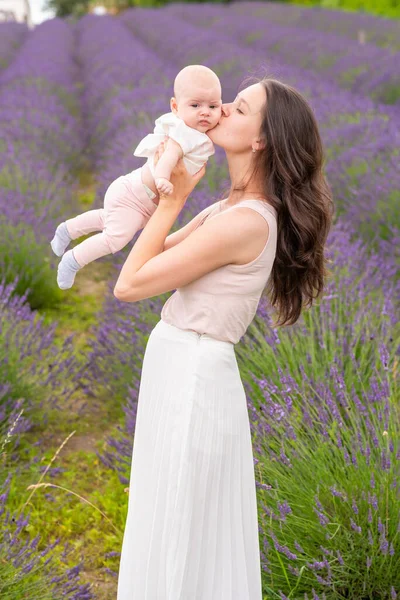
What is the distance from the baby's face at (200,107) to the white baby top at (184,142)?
0.7 inches

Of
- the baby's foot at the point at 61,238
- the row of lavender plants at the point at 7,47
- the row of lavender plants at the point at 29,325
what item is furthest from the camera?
the row of lavender plants at the point at 7,47

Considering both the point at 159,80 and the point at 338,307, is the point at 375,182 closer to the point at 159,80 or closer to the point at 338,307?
the point at 338,307

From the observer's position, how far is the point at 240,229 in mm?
1845

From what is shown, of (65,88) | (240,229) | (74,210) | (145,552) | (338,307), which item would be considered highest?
(240,229)

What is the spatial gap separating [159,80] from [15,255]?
481cm

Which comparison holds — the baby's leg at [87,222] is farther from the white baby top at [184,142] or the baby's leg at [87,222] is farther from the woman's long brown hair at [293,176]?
the woman's long brown hair at [293,176]

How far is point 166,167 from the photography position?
6.08ft

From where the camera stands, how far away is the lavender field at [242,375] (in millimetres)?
2240

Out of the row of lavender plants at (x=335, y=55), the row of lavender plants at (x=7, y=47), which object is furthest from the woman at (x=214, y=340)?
the row of lavender plants at (x=7, y=47)

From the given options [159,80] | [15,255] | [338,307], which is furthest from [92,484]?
[159,80]

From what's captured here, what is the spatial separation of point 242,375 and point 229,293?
113 cm

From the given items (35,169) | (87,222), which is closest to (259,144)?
(87,222)

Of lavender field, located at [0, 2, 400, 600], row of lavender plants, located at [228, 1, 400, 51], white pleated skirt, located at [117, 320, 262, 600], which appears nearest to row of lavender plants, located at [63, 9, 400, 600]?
lavender field, located at [0, 2, 400, 600]

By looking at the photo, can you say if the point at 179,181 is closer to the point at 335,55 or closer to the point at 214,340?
the point at 214,340
